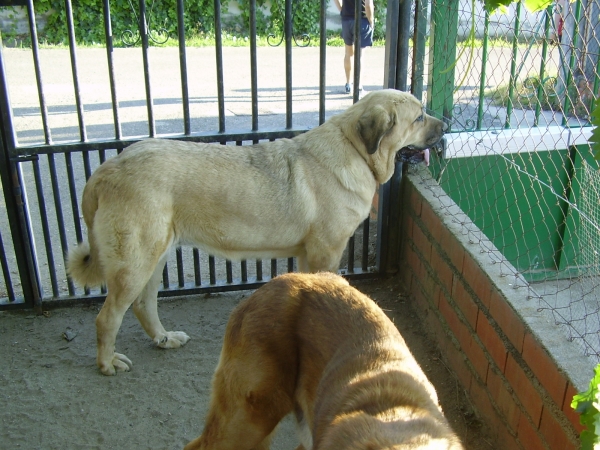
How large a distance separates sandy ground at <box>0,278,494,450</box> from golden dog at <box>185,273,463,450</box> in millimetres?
954

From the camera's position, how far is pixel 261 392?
248 centimetres

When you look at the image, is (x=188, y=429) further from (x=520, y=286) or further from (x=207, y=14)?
(x=207, y=14)

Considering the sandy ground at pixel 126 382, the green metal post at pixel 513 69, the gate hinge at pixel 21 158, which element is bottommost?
the sandy ground at pixel 126 382

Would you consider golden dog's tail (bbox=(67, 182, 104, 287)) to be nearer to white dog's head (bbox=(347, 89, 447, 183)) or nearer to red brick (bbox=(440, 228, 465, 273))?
white dog's head (bbox=(347, 89, 447, 183))

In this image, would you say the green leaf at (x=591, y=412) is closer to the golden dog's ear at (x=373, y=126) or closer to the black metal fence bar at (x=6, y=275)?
the golden dog's ear at (x=373, y=126)

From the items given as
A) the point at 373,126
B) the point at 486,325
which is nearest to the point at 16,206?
the point at 373,126

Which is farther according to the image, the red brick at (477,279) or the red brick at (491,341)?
the red brick at (477,279)

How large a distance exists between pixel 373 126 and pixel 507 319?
1.60 metres

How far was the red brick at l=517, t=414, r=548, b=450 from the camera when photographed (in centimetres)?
275

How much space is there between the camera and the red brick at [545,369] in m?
2.57

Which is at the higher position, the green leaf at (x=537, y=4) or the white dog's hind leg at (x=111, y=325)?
the green leaf at (x=537, y=4)

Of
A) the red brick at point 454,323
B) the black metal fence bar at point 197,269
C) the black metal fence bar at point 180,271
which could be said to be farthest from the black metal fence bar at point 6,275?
the red brick at point 454,323

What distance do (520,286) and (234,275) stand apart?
276 centimetres

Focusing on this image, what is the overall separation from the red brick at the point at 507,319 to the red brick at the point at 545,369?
7 cm
